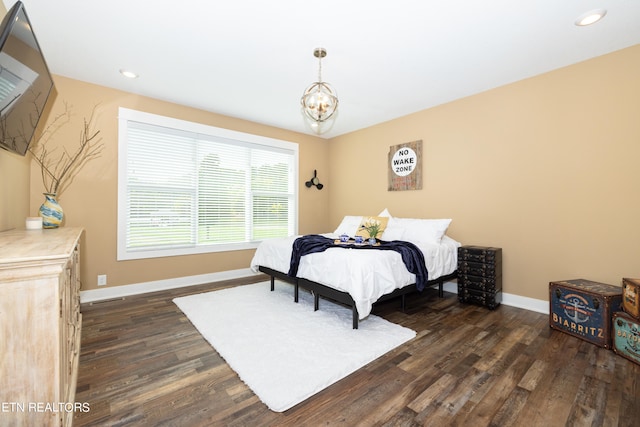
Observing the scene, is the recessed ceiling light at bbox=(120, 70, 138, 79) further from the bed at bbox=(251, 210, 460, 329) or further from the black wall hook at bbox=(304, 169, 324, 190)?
the black wall hook at bbox=(304, 169, 324, 190)

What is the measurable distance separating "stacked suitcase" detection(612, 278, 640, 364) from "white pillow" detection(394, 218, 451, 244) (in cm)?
166

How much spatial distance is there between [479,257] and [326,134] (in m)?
Answer: 3.57

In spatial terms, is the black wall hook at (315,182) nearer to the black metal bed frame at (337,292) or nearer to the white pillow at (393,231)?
the white pillow at (393,231)

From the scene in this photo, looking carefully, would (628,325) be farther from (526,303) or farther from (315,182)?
(315,182)

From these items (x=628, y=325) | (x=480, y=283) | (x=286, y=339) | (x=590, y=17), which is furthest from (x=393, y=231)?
(x=590, y=17)

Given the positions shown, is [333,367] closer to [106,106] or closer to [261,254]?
[261,254]

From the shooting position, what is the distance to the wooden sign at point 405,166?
432 centimetres

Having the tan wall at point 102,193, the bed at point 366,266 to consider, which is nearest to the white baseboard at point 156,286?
the tan wall at point 102,193

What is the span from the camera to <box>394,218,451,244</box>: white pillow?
11.9ft

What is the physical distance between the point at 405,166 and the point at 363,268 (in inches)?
98.5

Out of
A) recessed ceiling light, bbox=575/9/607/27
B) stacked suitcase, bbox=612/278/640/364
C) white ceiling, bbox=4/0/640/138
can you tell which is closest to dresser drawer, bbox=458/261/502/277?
stacked suitcase, bbox=612/278/640/364

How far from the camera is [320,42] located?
2.55m

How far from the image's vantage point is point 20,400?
1.16m

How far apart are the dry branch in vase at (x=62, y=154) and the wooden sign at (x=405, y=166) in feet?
13.5
